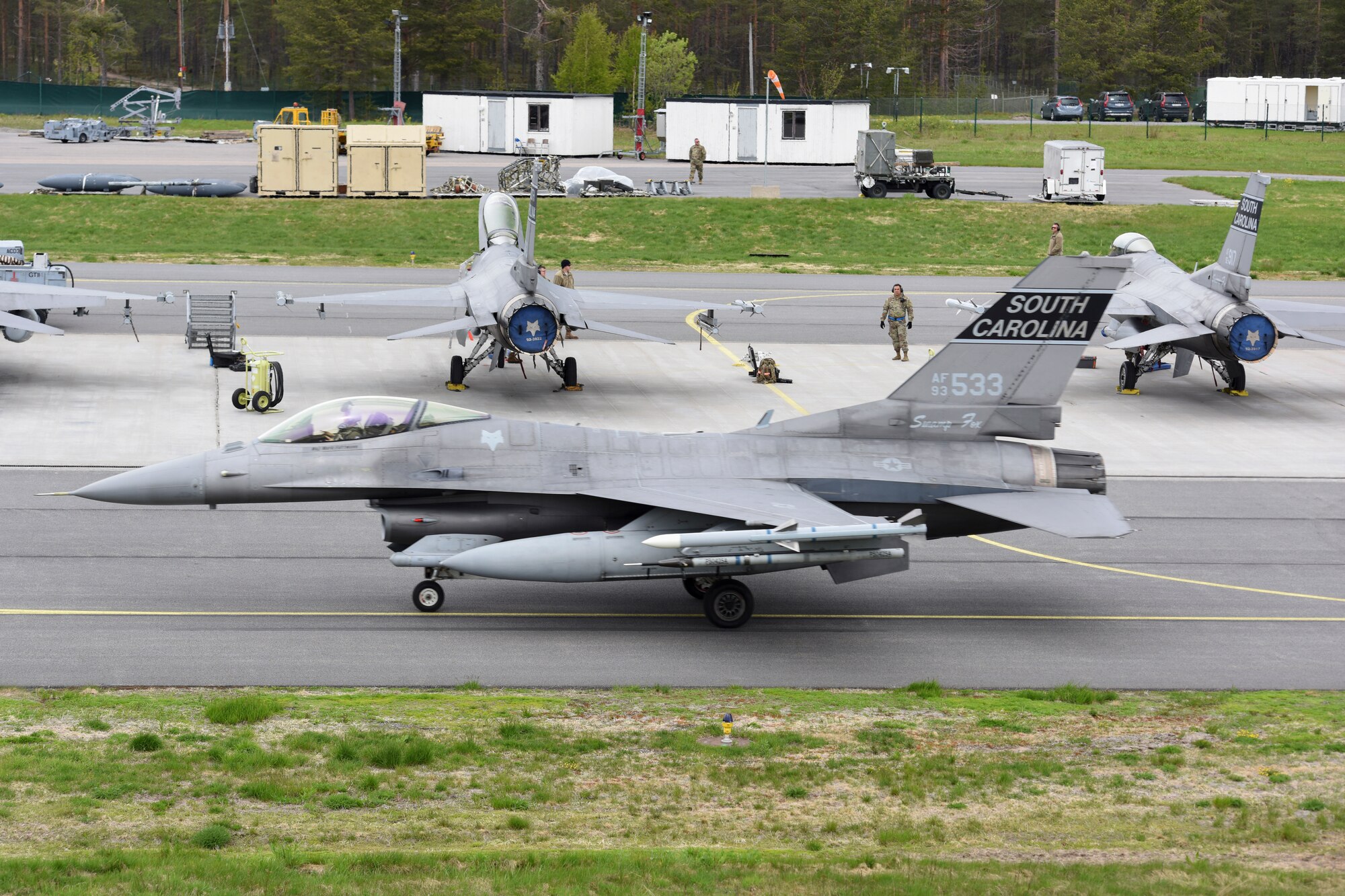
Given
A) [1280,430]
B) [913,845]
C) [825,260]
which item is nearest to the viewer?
[913,845]

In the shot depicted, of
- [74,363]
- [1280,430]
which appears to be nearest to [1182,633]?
[1280,430]

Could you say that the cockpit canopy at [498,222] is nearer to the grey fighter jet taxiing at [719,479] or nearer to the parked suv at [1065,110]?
the grey fighter jet taxiing at [719,479]

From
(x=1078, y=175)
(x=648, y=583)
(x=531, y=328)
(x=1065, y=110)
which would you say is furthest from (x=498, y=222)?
(x=1065, y=110)

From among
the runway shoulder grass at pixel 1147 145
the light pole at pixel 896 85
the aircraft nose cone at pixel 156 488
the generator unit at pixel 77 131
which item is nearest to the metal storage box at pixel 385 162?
the generator unit at pixel 77 131

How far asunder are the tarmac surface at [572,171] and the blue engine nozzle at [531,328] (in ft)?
124

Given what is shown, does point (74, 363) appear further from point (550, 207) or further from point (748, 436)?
point (550, 207)

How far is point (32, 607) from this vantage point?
62.1ft

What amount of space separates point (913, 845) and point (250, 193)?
193ft

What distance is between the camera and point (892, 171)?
226 feet

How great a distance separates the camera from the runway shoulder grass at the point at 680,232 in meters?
56.0

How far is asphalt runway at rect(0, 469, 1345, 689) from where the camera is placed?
17578 mm

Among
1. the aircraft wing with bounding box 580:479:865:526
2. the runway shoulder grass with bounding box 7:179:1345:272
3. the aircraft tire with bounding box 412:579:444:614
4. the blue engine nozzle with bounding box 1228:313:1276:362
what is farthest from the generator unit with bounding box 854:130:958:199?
the aircraft tire with bounding box 412:579:444:614

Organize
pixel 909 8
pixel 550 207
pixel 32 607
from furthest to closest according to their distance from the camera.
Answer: pixel 909 8 < pixel 550 207 < pixel 32 607

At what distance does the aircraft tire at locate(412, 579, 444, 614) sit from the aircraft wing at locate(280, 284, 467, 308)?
15644 mm
